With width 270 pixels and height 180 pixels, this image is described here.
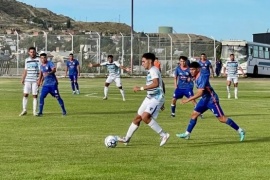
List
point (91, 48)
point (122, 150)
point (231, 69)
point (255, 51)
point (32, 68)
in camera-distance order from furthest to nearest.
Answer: point (255, 51), point (91, 48), point (231, 69), point (32, 68), point (122, 150)

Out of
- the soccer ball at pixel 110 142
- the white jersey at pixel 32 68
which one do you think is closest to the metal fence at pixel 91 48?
the white jersey at pixel 32 68

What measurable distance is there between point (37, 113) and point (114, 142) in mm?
9251

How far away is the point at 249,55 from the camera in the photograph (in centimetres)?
7225

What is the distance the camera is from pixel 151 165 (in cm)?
1248

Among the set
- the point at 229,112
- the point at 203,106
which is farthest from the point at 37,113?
the point at 203,106

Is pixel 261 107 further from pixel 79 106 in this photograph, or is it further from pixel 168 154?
pixel 168 154

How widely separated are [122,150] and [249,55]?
2321 inches

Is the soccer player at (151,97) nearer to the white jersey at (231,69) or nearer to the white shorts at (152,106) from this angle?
the white shorts at (152,106)

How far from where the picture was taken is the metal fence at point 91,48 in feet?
230

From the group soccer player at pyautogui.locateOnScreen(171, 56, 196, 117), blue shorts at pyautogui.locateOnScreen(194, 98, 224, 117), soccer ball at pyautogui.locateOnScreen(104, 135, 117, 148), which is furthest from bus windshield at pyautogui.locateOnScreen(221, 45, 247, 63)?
soccer ball at pyautogui.locateOnScreen(104, 135, 117, 148)

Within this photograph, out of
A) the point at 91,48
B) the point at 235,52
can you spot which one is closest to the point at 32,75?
the point at 91,48

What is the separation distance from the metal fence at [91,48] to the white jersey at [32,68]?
45.6 meters

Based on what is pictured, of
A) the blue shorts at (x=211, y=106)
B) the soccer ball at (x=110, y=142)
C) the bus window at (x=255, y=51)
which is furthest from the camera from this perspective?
the bus window at (x=255, y=51)

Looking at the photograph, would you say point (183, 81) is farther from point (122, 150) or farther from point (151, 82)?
point (122, 150)
